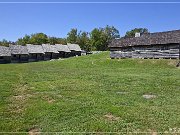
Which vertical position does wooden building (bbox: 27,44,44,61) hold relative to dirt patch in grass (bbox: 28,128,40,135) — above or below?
above

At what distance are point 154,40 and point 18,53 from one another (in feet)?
137

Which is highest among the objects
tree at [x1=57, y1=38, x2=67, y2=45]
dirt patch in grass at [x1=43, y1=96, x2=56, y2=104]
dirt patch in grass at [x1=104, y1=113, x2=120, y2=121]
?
tree at [x1=57, y1=38, x2=67, y2=45]

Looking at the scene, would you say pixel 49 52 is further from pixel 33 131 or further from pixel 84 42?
pixel 33 131

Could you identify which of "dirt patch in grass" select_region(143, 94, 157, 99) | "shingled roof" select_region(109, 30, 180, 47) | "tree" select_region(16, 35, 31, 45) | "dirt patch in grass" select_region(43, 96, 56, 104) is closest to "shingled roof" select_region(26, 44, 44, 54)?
"shingled roof" select_region(109, 30, 180, 47)

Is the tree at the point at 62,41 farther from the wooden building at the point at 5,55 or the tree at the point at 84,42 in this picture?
the wooden building at the point at 5,55

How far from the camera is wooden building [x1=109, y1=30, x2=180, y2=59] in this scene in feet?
157

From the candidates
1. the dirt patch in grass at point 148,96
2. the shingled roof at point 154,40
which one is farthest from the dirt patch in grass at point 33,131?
the shingled roof at point 154,40

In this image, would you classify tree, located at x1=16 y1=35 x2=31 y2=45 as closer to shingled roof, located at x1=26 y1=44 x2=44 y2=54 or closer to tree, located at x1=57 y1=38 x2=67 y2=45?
tree, located at x1=57 y1=38 x2=67 y2=45

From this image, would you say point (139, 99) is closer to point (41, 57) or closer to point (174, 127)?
point (174, 127)

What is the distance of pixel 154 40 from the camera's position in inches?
2032

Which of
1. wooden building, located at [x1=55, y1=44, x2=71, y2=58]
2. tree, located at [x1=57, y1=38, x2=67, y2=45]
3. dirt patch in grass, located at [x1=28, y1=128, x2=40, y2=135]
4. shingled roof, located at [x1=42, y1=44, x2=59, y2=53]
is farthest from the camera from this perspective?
tree, located at [x1=57, y1=38, x2=67, y2=45]

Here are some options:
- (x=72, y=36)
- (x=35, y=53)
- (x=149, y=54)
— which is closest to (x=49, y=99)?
(x=149, y=54)

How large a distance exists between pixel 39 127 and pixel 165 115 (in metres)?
5.28

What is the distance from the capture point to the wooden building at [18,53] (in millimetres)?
79062
